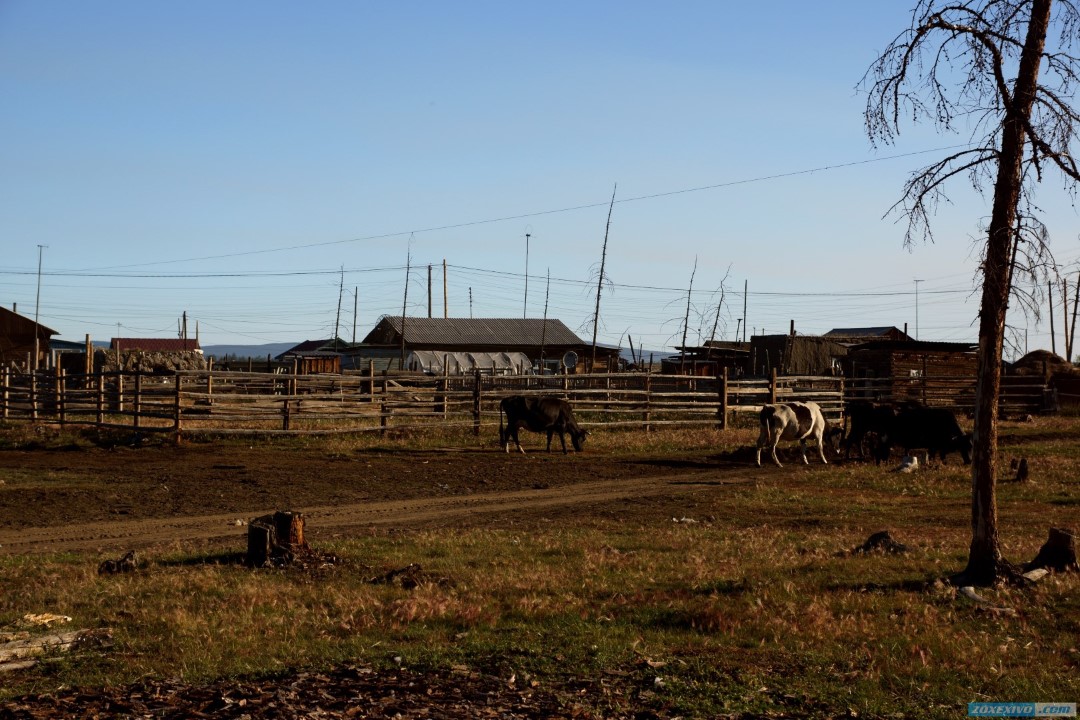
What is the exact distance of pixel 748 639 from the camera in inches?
314

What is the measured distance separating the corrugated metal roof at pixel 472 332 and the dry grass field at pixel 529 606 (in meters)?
48.9

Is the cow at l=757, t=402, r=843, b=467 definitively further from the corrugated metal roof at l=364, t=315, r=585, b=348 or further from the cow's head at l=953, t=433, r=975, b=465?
the corrugated metal roof at l=364, t=315, r=585, b=348

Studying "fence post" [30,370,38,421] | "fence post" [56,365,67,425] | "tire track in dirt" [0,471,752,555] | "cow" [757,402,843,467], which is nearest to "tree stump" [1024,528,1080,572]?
"tire track in dirt" [0,471,752,555]

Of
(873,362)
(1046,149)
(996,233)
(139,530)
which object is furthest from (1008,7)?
Answer: (873,362)

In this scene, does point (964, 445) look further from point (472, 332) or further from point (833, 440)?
point (472, 332)

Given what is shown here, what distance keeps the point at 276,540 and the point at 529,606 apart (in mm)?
3369

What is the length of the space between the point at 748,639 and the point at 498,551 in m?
4.56

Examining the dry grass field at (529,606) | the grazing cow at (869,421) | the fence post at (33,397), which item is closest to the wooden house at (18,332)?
the fence post at (33,397)

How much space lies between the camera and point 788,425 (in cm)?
2392

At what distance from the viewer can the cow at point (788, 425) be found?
23.7 meters

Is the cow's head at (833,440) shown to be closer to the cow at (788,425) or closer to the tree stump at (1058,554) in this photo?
the cow at (788,425)

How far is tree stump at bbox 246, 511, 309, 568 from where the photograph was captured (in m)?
10.9

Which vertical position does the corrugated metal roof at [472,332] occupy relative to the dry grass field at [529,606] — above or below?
above

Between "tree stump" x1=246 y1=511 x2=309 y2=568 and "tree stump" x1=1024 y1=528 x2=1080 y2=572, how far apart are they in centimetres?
719
